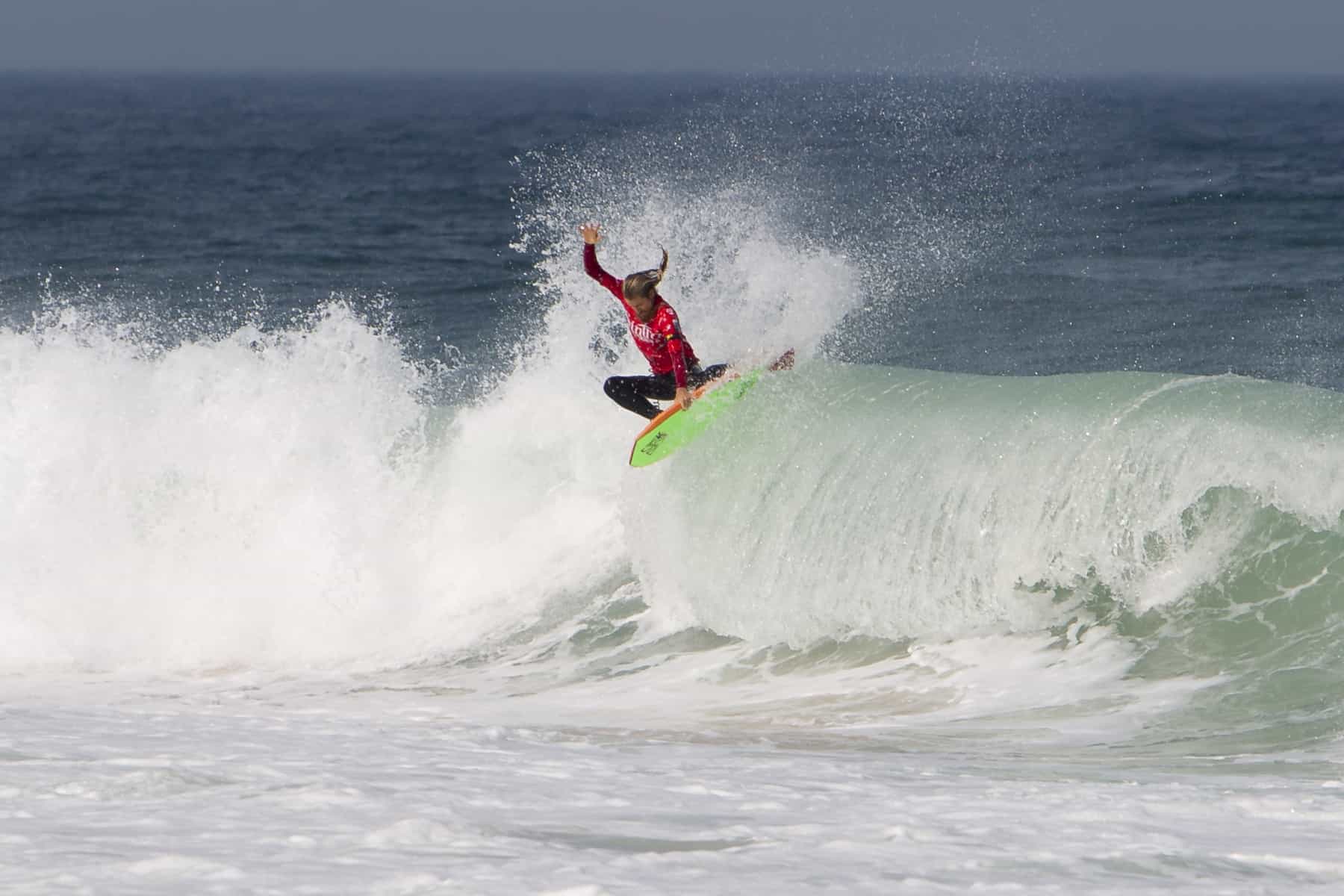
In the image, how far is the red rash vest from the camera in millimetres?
9641

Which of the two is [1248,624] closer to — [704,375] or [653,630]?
[653,630]

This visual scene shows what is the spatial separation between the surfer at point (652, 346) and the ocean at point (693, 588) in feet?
Answer: 1.55

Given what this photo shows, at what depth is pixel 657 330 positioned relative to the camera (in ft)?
31.8

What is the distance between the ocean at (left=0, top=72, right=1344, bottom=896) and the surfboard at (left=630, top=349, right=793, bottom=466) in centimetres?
19

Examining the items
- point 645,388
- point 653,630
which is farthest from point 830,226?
point 653,630

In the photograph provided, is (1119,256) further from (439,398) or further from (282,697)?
(282,697)

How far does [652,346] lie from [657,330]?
19cm

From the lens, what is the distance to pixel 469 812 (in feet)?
16.4

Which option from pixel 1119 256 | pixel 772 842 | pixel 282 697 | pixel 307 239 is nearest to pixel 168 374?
pixel 282 697

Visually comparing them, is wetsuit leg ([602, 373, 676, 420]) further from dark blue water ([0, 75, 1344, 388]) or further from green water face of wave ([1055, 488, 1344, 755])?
dark blue water ([0, 75, 1344, 388])

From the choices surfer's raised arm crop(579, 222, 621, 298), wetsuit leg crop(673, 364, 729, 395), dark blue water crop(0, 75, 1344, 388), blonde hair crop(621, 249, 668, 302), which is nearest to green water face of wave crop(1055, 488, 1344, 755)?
wetsuit leg crop(673, 364, 729, 395)

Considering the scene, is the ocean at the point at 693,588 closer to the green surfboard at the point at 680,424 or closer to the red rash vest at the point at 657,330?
the green surfboard at the point at 680,424

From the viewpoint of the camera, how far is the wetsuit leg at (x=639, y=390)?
10.3 m

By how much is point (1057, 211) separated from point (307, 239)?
14332 millimetres
